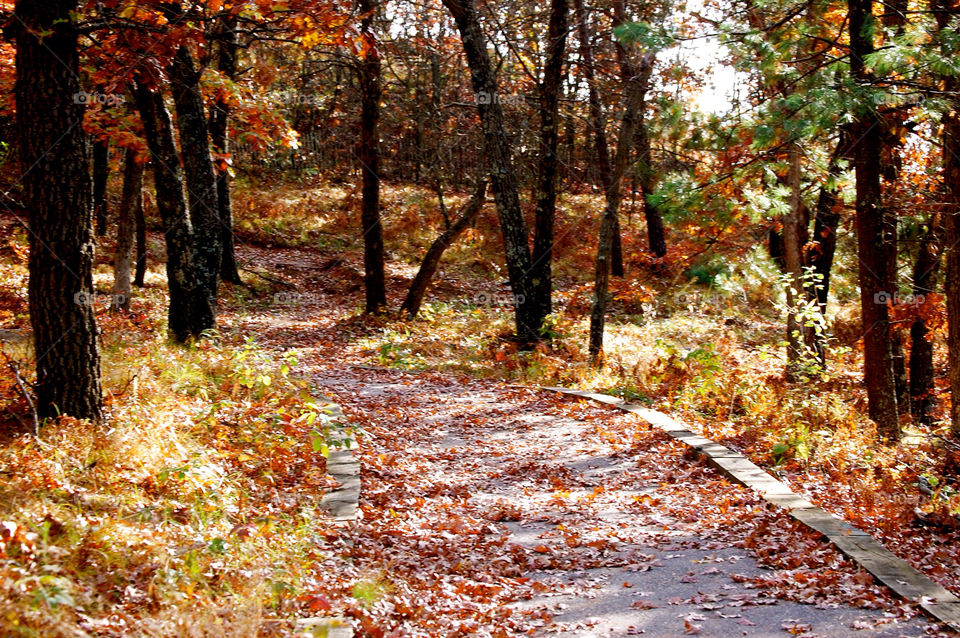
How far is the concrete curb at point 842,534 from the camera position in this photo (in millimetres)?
4312

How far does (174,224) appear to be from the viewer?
416 inches

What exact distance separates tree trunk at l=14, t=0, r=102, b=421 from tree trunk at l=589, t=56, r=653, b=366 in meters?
7.85

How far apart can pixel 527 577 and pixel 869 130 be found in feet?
22.0

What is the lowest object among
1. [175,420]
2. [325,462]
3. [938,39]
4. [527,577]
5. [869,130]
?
[527,577]

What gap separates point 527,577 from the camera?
5.15 metres

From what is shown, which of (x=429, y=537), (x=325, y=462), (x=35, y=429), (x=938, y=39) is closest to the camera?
(x=35, y=429)

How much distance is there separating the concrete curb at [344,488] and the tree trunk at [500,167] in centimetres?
678

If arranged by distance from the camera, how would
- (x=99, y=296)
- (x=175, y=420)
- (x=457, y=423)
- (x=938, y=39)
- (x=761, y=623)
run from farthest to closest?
1. (x=99, y=296)
2. (x=457, y=423)
3. (x=938, y=39)
4. (x=175, y=420)
5. (x=761, y=623)

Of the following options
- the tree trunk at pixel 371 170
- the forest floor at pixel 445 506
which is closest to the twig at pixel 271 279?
the tree trunk at pixel 371 170

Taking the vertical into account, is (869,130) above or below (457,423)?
above

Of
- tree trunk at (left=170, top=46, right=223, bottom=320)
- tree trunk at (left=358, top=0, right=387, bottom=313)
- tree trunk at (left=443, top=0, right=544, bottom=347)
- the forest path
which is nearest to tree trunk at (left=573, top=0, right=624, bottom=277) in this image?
tree trunk at (left=443, top=0, right=544, bottom=347)

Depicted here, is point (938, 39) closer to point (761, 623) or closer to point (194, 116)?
point (761, 623)

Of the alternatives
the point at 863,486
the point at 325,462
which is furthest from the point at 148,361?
the point at 863,486

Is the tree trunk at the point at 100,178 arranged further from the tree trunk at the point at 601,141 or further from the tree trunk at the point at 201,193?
the tree trunk at the point at 601,141
